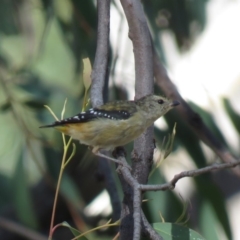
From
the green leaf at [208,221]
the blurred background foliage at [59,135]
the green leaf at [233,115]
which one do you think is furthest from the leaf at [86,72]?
the green leaf at [233,115]

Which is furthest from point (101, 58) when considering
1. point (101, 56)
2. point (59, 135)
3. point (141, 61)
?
point (59, 135)

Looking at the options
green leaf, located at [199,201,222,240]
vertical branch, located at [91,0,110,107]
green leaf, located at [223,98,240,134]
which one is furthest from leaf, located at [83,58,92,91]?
green leaf, located at [223,98,240,134]

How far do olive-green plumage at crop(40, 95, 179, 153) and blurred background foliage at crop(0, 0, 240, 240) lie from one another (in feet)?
1.25

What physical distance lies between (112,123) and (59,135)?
769 mm

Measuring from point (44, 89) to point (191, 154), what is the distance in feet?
2.43

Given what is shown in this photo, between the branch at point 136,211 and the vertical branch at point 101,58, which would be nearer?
the branch at point 136,211

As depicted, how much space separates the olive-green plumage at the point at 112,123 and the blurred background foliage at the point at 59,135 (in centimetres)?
38

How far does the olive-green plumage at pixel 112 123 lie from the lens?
1.92 meters

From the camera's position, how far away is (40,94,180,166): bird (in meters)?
1.92

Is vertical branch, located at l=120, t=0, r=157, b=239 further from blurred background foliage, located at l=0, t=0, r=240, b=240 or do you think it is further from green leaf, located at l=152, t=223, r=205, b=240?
blurred background foliage, located at l=0, t=0, r=240, b=240

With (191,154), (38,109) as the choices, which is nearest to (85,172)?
(38,109)

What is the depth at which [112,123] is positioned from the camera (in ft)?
6.66

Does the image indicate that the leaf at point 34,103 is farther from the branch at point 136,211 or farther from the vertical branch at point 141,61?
the branch at point 136,211

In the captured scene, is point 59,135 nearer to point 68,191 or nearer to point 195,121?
point 68,191
